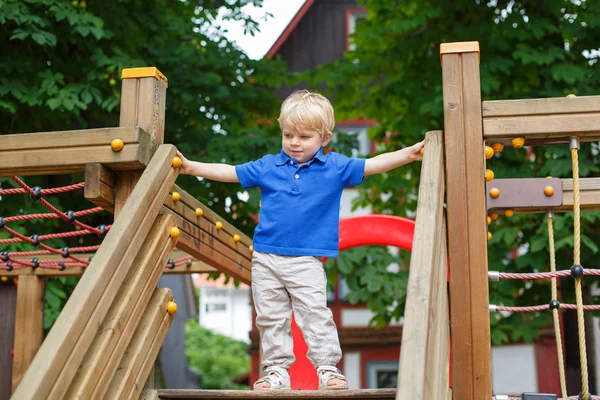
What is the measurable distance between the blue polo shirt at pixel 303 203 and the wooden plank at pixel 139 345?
504 mm

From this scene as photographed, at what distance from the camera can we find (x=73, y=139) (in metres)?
3.22

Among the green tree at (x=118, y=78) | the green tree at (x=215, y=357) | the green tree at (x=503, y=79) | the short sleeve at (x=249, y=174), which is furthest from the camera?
the green tree at (x=215, y=357)

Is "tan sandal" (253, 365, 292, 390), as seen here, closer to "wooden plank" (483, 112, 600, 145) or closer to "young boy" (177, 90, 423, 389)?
"young boy" (177, 90, 423, 389)

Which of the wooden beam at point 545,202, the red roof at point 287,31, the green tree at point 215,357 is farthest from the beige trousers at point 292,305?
the green tree at point 215,357

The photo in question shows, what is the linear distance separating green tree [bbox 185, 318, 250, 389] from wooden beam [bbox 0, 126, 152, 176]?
3095 cm

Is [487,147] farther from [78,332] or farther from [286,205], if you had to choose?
[78,332]

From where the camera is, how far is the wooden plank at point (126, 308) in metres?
2.46

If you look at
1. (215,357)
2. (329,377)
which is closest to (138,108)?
(329,377)

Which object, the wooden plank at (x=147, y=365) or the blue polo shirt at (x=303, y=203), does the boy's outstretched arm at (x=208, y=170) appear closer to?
the blue polo shirt at (x=303, y=203)

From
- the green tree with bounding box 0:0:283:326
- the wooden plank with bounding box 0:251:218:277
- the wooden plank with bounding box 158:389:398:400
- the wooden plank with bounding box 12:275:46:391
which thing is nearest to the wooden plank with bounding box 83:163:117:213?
the wooden plank with bounding box 158:389:398:400

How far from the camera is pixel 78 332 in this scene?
2352mm

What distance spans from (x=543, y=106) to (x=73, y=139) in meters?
1.92

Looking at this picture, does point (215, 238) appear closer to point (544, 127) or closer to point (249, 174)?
point (249, 174)

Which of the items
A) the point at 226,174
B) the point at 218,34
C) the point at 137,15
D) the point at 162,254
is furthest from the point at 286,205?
the point at 218,34
